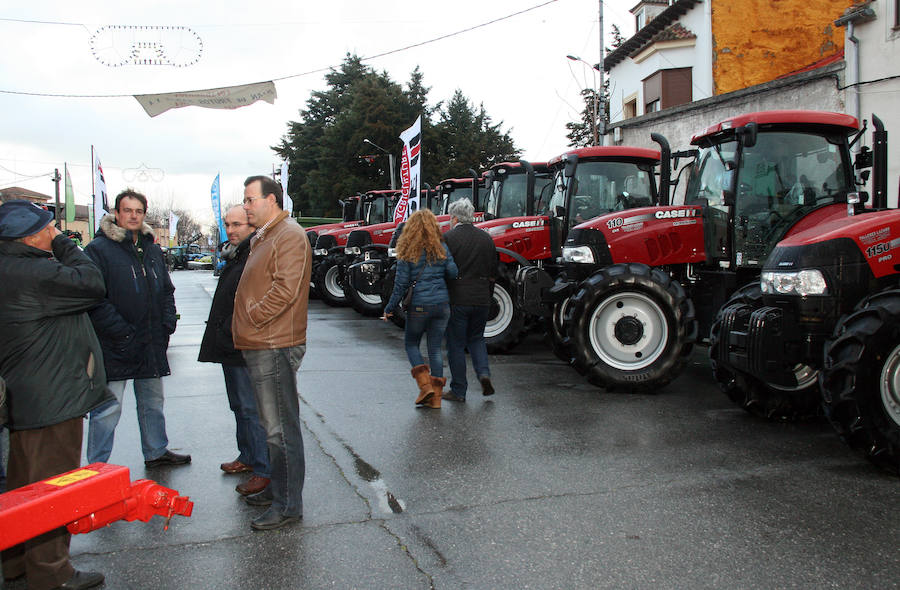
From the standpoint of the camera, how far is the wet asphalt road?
3.42 m

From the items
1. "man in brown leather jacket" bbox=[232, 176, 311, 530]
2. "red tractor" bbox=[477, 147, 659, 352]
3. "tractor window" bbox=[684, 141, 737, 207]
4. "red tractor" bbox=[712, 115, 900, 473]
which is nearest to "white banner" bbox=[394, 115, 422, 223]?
"red tractor" bbox=[477, 147, 659, 352]

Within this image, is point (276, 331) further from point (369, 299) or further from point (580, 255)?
point (369, 299)

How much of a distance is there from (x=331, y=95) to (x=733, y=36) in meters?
38.2

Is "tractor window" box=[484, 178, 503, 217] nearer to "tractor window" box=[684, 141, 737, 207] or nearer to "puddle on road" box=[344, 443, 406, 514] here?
"tractor window" box=[684, 141, 737, 207]

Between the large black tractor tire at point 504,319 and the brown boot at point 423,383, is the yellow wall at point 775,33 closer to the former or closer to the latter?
the large black tractor tire at point 504,319

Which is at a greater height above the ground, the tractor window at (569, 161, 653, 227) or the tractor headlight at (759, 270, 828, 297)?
the tractor window at (569, 161, 653, 227)

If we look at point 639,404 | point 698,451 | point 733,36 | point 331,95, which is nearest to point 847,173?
point 639,404

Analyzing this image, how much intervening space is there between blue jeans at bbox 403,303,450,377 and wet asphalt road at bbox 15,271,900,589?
423 mm

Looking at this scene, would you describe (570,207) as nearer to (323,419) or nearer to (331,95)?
(323,419)

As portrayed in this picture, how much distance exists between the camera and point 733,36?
22.4 meters

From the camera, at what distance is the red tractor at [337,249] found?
1716cm

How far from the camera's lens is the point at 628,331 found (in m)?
7.28

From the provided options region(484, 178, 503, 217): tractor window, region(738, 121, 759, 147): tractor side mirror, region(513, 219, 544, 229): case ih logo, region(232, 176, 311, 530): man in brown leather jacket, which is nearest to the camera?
region(232, 176, 311, 530): man in brown leather jacket

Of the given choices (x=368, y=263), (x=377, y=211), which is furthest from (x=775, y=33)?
(x=368, y=263)
